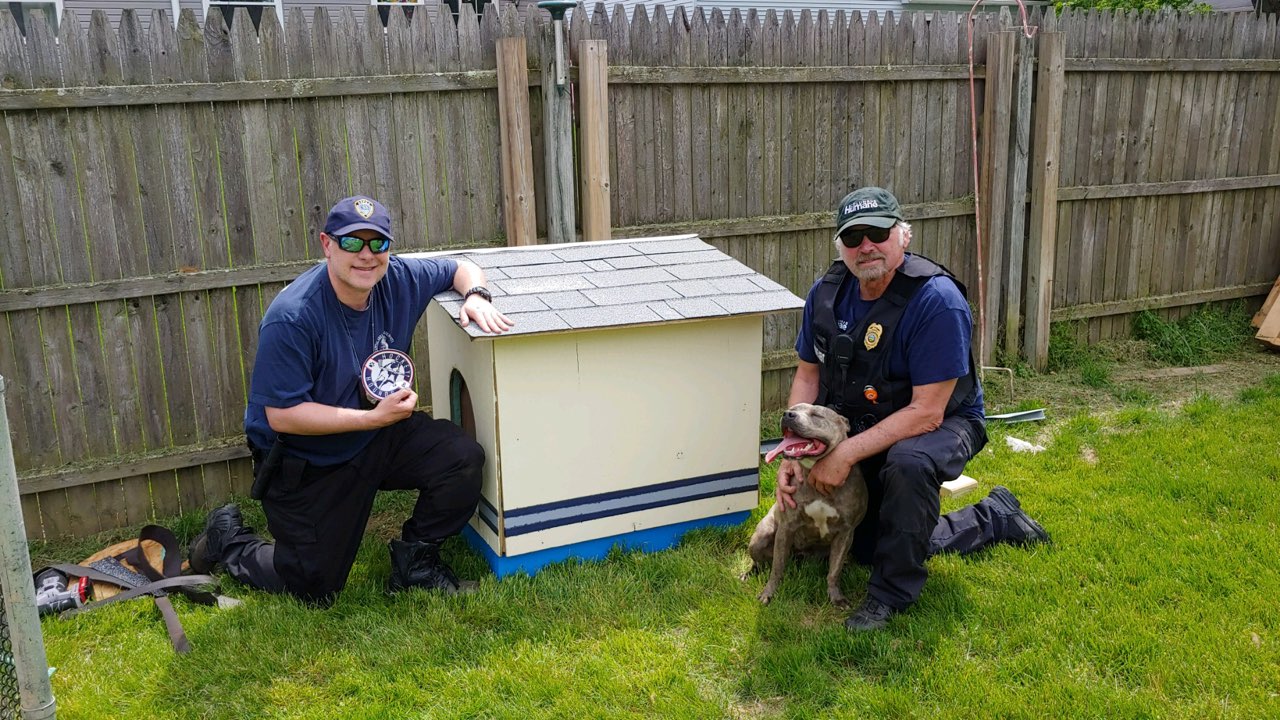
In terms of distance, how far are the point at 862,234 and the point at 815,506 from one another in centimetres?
104

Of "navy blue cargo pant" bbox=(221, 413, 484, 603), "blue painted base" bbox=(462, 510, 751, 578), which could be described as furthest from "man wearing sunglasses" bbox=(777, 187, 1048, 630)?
"navy blue cargo pant" bbox=(221, 413, 484, 603)

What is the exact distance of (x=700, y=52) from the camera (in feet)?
19.0

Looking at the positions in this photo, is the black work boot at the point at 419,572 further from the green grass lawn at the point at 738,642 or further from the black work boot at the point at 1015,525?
the black work boot at the point at 1015,525

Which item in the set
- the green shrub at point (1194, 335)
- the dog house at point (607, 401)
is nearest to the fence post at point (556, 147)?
the dog house at point (607, 401)

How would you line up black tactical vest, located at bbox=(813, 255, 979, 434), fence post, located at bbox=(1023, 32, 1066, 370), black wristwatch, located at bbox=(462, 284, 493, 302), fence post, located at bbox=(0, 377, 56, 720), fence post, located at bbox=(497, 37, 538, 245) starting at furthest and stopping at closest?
fence post, located at bbox=(1023, 32, 1066, 370), fence post, located at bbox=(497, 37, 538, 245), black wristwatch, located at bbox=(462, 284, 493, 302), black tactical vest, located at bbox=(813, 255, 979, 434), fence post, located at bbox=(0, 377, 56, 720)

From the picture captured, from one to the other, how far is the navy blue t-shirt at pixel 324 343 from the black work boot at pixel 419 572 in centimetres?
45

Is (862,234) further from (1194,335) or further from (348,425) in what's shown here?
(1194,335)

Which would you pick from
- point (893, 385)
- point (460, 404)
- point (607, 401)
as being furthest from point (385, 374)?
point (893, 385)

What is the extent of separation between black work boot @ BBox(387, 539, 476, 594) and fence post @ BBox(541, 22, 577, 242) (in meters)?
2.09

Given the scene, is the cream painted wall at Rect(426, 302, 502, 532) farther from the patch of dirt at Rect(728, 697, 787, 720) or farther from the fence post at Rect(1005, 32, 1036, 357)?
the fence post at Rect(1005, 32, 1036, 357)

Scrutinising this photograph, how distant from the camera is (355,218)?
380 cm

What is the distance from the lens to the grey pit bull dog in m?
3.80

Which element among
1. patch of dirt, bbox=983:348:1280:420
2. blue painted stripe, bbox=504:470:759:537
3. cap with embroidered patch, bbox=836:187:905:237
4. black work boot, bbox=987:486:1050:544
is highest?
cap with embroidered patch, bbox=836:187:905:237

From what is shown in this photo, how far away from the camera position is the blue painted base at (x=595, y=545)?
4.26 meters
